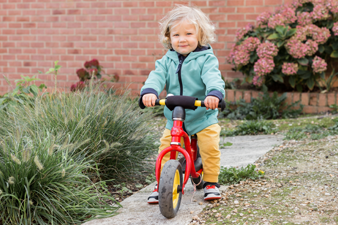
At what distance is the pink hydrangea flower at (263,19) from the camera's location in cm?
550

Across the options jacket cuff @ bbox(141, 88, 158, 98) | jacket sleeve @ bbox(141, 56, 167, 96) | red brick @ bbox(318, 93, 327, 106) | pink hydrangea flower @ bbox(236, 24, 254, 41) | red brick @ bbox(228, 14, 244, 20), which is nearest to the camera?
jacket cuff @ bbox(141, 88, 158, 98)

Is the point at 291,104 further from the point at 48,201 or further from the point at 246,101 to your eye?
the point at 48,201

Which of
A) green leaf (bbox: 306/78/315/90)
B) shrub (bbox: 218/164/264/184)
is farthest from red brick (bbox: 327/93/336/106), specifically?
shrub (bbox: 218/164/264/184)

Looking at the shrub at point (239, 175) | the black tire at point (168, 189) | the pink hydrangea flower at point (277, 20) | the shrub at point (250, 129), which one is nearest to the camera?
the black tire at point (168, 189)

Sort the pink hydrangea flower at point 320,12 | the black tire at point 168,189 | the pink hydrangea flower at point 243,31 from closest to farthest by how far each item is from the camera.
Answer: the black tire at point 168,189
the pink hydrangea flower at point 320,12
the pink hydrangea flower at point 243,31

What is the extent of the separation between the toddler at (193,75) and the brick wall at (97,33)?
3587 millimetres

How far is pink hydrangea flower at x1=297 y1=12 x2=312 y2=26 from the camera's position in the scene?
5246 mm

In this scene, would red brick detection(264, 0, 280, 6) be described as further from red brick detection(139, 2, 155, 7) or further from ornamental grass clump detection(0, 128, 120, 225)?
ornamental grass clump detection(0, 128, 120, 225)

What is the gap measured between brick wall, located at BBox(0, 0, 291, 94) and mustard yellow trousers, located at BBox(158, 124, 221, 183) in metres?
3.68

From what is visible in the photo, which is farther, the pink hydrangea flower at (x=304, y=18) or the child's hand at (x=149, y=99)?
the pink hydrangea flower at (x=304, y=18)

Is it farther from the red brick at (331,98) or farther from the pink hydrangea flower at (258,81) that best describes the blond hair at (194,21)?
the red brick at (331,98)

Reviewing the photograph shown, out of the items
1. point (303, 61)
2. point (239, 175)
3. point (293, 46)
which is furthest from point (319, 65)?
point (239, 175)

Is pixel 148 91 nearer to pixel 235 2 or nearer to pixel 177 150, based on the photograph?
pixel 177 150

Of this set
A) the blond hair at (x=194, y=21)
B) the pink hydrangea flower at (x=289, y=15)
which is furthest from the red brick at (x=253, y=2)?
the blond hair at (x=194, y=21)
